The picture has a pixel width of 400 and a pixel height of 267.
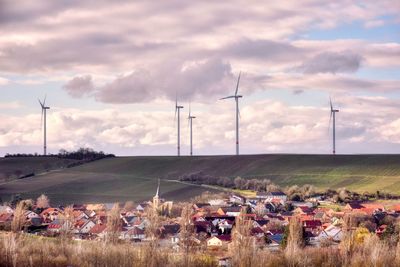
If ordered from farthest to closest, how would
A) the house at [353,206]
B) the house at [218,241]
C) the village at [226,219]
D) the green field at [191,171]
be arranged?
1. the green field at [191,171]
2. the house at [353,206]
3. the house at [218,241]
4. the village at [226,219]

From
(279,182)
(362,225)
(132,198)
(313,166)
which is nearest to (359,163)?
(313,166)

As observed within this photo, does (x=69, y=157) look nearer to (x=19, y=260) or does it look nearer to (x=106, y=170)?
(x=106, y=170)

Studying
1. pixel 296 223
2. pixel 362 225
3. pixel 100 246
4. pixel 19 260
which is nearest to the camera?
pixel 19 260

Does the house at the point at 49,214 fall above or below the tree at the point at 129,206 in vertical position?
below

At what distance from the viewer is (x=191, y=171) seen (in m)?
151

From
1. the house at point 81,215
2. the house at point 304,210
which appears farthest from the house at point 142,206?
the house at point 304,210

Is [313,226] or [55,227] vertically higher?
[55,227]

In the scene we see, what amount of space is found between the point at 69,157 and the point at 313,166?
66.6 m

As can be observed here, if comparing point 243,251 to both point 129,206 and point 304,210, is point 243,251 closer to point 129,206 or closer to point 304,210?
point 304,210

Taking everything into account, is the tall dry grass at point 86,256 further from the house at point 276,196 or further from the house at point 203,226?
the house at point 276,196

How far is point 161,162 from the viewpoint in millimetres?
166375

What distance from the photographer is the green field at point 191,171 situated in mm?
127000

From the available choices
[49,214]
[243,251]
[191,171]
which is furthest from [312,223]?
[191,171]

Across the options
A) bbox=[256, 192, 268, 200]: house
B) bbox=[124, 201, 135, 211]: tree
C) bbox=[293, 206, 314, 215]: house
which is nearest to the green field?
bbox=[124, 201, 135, 211]: tree
